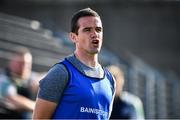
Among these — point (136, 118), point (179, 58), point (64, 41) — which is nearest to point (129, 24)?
point (179, 58)

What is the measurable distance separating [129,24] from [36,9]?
A: 2812 millimetres

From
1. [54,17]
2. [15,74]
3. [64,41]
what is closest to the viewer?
[15,74]

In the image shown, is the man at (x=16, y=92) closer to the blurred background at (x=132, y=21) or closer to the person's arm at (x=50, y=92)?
the person's arm at (x=50, y=92)

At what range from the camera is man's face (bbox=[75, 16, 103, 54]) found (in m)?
3.90

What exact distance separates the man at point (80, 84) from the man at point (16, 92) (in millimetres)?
2796

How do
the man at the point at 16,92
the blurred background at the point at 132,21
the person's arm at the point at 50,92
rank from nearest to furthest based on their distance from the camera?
the person's arm at the point at 50,92
the man at the point at 16,92
the blurred background at the point at 132,21

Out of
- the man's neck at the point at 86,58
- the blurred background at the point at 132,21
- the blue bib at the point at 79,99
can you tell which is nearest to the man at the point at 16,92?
the man's neck at the point at 86,58

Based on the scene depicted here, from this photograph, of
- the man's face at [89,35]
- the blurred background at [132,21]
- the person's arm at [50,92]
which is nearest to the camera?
the person's arm at [50,92]

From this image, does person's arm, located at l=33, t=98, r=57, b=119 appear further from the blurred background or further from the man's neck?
the blurred background

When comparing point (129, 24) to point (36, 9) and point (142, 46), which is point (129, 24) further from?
point (36, 9)

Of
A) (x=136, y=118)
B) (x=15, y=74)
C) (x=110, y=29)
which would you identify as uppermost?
(x=110, y=29)

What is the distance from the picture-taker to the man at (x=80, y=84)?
12.3 feet

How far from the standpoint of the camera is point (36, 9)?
18.1 meters

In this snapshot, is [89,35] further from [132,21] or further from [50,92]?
[132,21]
